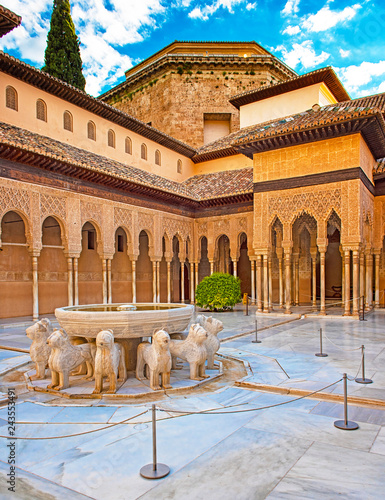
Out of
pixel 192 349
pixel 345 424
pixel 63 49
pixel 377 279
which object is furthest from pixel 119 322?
pixel 63 49

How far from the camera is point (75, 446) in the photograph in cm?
354

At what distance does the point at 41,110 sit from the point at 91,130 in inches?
105

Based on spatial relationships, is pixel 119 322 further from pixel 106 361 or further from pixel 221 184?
pixel 221 184

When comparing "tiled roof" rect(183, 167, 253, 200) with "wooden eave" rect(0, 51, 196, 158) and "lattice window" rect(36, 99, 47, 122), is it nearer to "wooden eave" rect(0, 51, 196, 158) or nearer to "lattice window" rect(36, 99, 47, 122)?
"wooden eave" rect(0, 51, 196, 158)

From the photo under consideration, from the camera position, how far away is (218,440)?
3654 millimetres

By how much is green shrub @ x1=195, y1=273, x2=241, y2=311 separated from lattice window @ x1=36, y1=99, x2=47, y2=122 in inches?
358

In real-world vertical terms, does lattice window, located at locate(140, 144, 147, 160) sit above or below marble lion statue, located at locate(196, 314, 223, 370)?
above

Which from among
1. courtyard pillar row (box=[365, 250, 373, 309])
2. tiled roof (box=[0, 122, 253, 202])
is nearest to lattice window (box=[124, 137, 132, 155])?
tiled roof (box=[0, 122, 253, 202])

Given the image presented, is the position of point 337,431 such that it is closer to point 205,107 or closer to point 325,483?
point 325,483

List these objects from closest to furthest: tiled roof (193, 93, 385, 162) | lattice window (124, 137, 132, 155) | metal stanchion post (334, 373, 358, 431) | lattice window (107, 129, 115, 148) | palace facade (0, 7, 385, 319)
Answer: metal stanchion post (334, 373, 358, 431) → tiled roof (193, 93, 385, 162) → palace facade (0, 7, 385, 319) → lattice window (107, 129, 115, 148) → lattice window (124, 137, 132, 155)

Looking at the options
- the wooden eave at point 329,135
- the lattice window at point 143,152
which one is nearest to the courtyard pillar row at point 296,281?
the wooden eave at point 329,135

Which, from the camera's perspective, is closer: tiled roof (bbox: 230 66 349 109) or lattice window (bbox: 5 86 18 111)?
lattice window (bbox: 5 86 18 111)

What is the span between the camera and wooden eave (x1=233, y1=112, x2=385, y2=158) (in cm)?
1318

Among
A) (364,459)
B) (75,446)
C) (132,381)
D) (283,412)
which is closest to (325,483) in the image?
(364,459)
